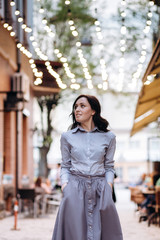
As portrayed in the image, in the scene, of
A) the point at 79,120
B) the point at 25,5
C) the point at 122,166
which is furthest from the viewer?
the point at 122,166

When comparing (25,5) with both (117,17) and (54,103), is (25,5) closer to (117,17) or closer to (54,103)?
(117,17)

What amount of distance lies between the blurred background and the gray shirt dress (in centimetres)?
577

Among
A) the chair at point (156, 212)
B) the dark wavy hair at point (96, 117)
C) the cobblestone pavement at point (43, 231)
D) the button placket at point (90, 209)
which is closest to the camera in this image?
the button placket at point (90, 209)

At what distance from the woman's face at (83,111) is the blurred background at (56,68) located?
562cm

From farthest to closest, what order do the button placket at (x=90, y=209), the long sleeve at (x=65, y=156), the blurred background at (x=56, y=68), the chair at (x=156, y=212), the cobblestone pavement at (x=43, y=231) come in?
the blurred background at (x=56, y=68) < the chair at (x=156, y=212) < the cobblestone pavement at (x=43, y=231) < the long sleeve at (x=65, y=156) < the button placket at (x=90, y=209)

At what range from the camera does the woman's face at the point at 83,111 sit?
489 cm

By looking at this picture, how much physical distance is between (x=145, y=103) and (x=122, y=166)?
39429mm

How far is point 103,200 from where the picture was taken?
460cm

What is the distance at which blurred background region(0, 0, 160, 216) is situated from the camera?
1622 cm

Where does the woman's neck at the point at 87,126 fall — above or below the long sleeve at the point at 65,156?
above

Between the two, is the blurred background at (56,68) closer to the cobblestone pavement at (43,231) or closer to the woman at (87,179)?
the cobblestone pavement at (43,231)

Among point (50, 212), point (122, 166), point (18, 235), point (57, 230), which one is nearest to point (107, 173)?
point (57, 230)

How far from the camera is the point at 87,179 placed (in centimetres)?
468

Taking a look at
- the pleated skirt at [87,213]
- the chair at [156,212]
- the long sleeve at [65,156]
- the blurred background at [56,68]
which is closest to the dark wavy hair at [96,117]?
the long sleeve at [65,156]
